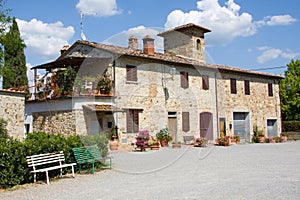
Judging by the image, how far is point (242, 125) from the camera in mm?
23094

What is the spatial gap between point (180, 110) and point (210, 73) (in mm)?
3961

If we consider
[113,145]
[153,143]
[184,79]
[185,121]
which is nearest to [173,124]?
[185,121]

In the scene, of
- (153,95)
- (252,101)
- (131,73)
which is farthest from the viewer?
(252,101)

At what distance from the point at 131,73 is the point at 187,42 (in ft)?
29.2

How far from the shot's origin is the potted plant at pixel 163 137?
692 inches

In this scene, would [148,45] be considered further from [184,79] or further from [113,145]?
[113,145]

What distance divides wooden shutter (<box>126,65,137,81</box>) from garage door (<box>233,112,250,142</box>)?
9.25 metres

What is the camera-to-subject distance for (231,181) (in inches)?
298

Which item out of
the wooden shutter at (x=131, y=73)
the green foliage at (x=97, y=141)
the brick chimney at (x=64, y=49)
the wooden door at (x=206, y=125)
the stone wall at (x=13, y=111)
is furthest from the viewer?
the wooden door at (x=206, y=125)

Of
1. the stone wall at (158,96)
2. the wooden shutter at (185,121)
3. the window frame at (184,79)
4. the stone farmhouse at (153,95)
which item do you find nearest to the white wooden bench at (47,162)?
the stone farmhouse at (153,95)

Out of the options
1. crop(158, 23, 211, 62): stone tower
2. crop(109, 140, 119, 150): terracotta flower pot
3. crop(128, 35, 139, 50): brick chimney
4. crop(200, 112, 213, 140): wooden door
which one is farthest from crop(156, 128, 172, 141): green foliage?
crop(158, 23, 211, 62): stone tower

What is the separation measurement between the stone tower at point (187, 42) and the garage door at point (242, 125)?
17.0 ft

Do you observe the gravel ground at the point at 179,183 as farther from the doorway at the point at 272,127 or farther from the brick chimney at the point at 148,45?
the doorway at the point at 272,127

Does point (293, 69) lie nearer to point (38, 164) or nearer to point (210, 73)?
point (210, 73)
